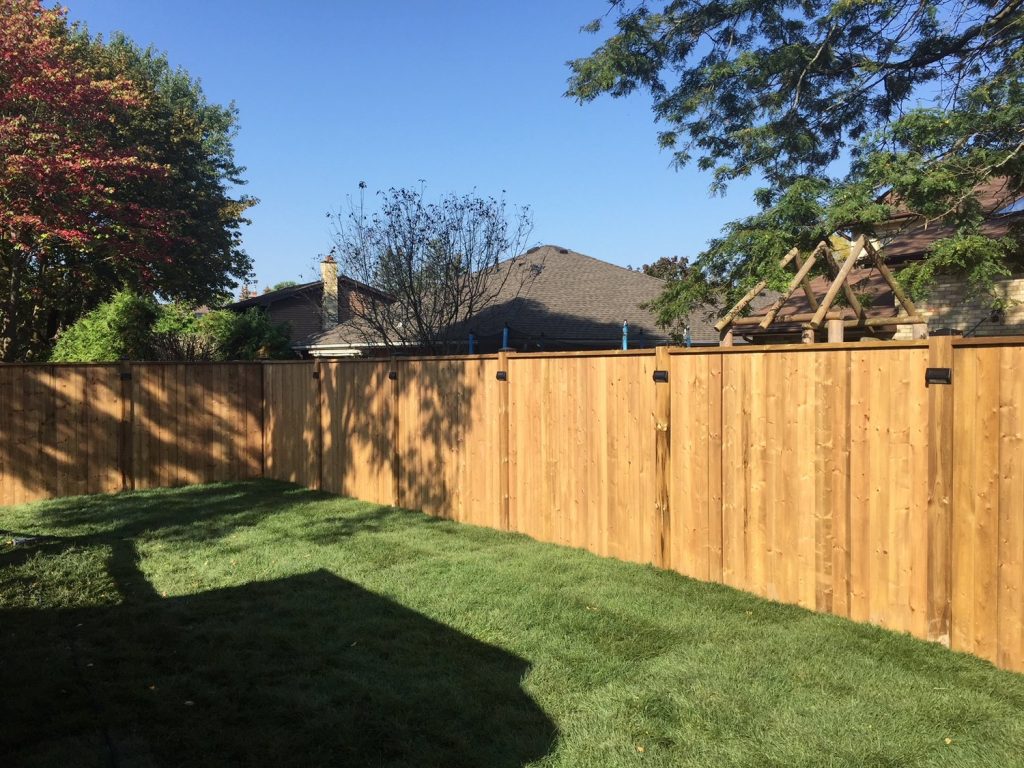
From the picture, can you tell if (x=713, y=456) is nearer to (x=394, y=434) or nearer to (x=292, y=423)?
(x=394, y=434)

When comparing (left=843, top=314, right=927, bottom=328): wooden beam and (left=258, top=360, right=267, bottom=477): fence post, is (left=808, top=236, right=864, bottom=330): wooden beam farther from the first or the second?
(left=258, top=360, right=267, bottom=477): fence post

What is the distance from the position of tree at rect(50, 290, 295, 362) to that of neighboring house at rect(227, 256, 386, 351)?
3.75 m

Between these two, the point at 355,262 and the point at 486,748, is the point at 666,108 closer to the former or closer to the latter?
the point at 355,262

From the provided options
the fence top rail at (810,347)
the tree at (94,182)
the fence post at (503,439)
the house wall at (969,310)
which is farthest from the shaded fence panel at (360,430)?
the tree at (94,182)

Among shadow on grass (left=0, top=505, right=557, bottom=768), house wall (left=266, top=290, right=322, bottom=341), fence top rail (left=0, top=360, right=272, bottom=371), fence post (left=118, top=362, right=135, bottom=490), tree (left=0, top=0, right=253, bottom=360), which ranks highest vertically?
tree (left=0, top=0, right=253, bottom=360)

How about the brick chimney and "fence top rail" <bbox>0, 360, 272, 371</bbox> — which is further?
the brick chimney

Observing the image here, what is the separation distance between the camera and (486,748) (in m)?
3.21

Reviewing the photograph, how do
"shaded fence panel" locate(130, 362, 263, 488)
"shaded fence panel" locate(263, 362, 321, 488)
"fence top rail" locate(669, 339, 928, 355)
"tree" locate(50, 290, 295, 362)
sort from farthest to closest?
"tree" locate(50, 290, 295, 362)
"shaded fence panel" locate(130, 362, 263, 488)
"shaded fence panel" locate(263, 362, 321, 488)
"fence top rail" locate(669, 339, 928, 355)

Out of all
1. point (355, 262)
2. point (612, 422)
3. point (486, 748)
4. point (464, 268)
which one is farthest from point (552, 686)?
point (355, 262)

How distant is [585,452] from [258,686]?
3.38m

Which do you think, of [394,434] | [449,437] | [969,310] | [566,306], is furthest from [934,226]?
[394,434]

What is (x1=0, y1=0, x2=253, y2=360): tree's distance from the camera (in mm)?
15914

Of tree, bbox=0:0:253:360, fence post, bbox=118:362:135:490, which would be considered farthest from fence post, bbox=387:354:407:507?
tree, bbox=0:0:253:360

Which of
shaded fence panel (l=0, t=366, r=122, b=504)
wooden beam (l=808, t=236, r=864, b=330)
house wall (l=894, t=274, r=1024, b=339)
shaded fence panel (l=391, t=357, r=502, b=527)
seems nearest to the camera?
wooden beam (l=808, t=236, r=864, b=330)
